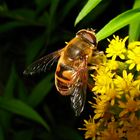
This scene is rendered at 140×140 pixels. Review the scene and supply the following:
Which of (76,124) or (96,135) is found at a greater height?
(76,124)

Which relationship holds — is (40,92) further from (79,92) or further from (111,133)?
(111,133)

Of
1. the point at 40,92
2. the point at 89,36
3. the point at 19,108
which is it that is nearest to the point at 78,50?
the point at 89,36

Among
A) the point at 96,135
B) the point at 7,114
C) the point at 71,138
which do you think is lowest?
the point at 96,135

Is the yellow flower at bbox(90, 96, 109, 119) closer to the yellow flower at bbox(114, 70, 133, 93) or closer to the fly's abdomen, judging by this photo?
the yellow flower at bbox(114, 70, 133, 93)

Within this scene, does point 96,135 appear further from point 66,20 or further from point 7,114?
point 66,20

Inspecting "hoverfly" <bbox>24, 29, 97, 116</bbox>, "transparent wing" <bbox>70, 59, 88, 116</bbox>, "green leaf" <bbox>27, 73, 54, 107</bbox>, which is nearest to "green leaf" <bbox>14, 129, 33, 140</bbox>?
"green leaf" <bbox>27, 73, 54, 107</bbox>

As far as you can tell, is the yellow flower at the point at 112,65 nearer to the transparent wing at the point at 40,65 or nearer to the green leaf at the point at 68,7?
the transparent wing at the point at 40,65

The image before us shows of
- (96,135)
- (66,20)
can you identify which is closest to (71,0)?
(66,20)
